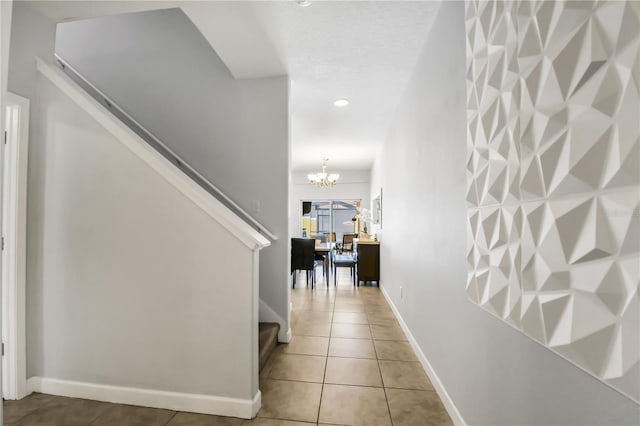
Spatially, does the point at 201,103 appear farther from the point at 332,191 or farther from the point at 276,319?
the point at 332,191

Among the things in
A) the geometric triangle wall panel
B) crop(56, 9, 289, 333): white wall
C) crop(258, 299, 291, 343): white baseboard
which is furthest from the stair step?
the geometric triangle wall panel

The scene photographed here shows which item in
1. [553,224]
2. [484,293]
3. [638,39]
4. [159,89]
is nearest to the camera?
[638,39]

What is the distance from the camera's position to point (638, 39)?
556 millimetres

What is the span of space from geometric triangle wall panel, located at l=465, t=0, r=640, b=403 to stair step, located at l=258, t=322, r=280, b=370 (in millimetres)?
1797

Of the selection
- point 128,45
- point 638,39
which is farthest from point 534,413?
point 128,45

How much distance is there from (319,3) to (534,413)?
7.80 feet

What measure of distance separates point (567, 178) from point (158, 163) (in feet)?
6.52

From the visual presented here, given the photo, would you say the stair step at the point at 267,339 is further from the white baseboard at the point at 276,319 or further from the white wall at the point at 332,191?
the white wall at the point at 332,191

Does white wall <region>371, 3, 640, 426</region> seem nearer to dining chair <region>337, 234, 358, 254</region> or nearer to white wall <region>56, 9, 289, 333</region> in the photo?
white wall <region>56, 9, 289, 333</region>

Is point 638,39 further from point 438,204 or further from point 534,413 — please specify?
point 438,204


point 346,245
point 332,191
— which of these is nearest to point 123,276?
point 346,245

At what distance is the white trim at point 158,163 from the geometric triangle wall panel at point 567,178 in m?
1.32

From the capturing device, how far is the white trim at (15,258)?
1.82 m

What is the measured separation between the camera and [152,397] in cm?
178
